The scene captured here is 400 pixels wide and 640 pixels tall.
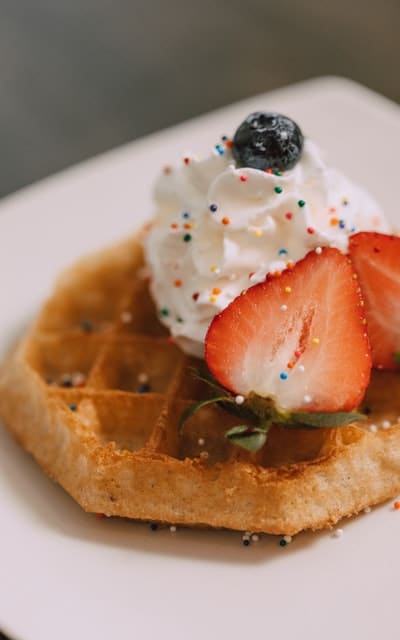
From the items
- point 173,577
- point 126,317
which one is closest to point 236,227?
point 126,317

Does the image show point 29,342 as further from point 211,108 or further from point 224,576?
point 211,108

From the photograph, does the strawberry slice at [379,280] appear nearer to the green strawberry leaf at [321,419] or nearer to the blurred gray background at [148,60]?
the green strawberry leaf at [321,419]

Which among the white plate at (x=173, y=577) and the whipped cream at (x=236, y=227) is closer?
the white plate at (x=173, y=577)

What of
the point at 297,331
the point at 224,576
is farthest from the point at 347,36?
the point at 224,576

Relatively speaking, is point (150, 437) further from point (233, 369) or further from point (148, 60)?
point (148, 60)

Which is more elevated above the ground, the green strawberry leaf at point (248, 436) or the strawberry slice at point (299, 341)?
the strawberry slice at point (299, 341)

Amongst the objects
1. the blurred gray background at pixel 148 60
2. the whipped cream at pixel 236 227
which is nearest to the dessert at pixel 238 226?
the whipped cream at pixel 236 227

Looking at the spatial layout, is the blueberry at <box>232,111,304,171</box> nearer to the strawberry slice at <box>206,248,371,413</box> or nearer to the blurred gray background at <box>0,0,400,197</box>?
the strawberry slice at <box>206,248,371,413</box>
